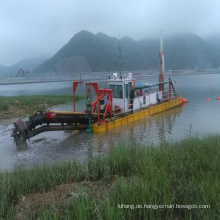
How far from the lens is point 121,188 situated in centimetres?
400

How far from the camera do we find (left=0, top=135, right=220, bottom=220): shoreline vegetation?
3627 mm

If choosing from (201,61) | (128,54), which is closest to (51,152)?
(128,54)

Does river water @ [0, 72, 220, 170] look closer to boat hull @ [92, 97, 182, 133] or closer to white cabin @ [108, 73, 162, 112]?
boat hull @ [92, 97, 182, 133]

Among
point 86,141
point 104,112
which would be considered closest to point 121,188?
point 86,141

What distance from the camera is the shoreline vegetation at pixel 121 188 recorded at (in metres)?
3.63

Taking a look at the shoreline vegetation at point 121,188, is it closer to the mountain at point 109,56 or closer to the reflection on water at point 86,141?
the reflection on water at point 86,141

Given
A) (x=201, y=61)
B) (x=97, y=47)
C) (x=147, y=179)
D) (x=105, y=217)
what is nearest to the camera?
(x=105, y=217)

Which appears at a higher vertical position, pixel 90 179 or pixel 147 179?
pixel 147 179

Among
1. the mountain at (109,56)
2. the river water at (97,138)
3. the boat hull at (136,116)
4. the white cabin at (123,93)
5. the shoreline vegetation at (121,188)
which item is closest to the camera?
the shoreline vegetation at (121,188)

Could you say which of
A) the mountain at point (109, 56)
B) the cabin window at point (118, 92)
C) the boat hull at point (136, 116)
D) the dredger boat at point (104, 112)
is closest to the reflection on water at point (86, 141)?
the boat hull at point (136, 116)

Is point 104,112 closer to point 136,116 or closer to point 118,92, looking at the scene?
point 118,92

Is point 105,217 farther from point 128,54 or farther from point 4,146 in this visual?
point 128,54

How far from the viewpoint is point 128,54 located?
424ft

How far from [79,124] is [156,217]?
10.3 metres
